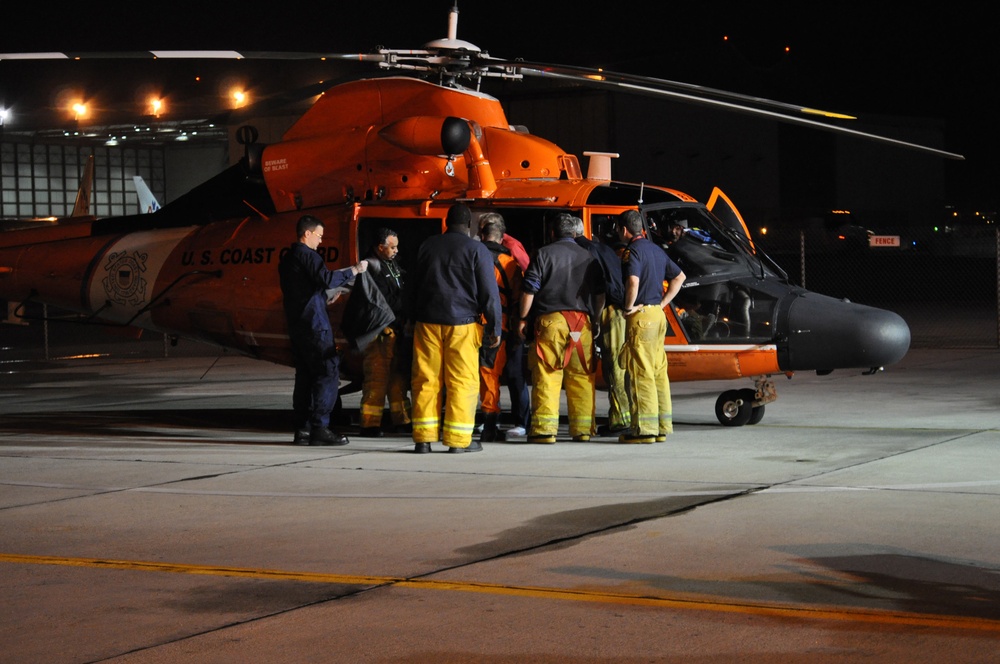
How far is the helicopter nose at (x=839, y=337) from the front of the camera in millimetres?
10227

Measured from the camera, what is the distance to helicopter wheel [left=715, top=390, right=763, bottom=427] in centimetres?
1097

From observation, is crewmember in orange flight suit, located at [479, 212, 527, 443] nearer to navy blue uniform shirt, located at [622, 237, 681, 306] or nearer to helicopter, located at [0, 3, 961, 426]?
helicopter, located at [0, 3, 961, 426]

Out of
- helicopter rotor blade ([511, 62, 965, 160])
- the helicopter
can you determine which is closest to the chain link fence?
the helicopter

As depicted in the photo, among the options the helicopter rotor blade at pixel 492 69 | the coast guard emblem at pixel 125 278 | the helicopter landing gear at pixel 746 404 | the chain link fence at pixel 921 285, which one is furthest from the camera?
the chain link fence at pixel 921 285

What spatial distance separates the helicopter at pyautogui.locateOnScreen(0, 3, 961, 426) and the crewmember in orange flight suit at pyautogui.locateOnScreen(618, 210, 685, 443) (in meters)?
0.79

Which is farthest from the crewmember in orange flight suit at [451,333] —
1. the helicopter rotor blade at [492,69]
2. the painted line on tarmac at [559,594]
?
the painted line on tarmac at [559,594]

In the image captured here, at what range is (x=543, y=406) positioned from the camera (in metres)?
9.96

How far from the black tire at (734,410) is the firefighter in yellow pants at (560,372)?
1477 millimetres

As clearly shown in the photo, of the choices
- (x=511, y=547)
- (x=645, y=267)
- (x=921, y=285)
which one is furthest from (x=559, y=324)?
(x=921, y=285)

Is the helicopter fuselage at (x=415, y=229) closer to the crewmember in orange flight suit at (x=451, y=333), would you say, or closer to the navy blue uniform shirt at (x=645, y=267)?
the navy blue uniform shirt at (x=645, y=267)

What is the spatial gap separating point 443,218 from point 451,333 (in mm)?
1777

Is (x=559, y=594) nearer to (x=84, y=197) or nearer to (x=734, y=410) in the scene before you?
(x=734, y=410)

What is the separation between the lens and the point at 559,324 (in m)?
9.88

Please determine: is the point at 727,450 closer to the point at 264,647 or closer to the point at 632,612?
the point at 632,612
